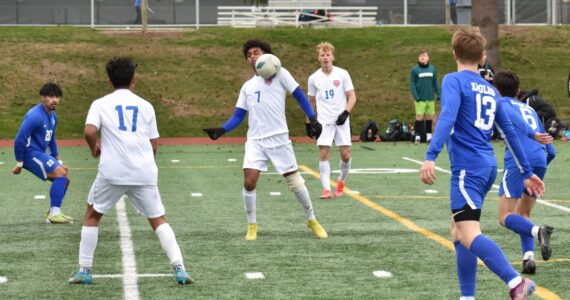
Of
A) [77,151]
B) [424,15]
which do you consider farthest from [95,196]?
[424,15]

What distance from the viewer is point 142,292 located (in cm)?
901

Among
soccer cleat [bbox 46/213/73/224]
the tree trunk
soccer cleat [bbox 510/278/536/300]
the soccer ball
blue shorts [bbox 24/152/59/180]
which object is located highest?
the tree trunk

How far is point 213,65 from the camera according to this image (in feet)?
121

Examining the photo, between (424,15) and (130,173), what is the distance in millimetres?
34476

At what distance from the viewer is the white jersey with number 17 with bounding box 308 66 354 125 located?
658 inches

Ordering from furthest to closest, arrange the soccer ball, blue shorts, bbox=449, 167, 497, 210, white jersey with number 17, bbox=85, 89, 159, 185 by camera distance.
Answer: the soccer ball < white jersey with number 17, bbox=85, 89, 159, 185 < blue shorts, bbox=449, 167, 497, 210

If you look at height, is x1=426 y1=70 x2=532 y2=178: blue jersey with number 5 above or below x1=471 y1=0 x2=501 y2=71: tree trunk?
below

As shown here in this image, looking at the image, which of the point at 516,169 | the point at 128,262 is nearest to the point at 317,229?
the point at 128,262

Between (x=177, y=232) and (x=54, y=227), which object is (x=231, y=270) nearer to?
(x=177, y=232)

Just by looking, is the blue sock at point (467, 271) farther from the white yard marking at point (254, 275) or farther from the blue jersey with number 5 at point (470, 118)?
the white yard marking at point (254, 275)

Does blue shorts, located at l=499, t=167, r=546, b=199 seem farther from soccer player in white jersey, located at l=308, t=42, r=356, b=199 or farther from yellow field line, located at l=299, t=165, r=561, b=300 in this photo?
soccer player in white jersey, located at l=308, t=42, r=356, b=199

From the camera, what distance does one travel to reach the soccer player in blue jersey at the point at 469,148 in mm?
7801

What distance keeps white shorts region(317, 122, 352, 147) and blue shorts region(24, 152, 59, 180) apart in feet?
13.6

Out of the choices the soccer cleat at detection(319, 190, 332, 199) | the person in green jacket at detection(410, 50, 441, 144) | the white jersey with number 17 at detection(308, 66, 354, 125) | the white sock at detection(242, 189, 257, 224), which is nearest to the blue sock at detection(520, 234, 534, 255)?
the white sock at detection(242, 189, 257, 224)
